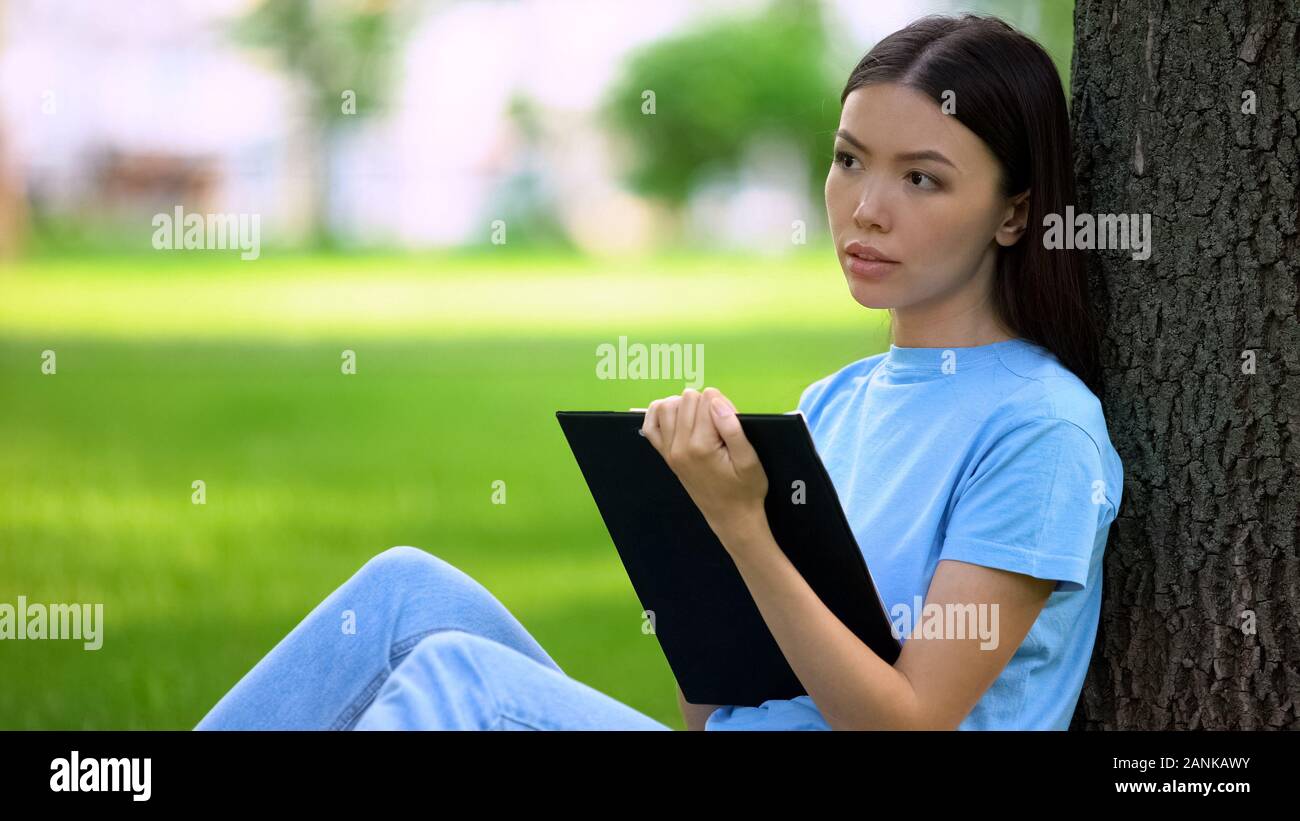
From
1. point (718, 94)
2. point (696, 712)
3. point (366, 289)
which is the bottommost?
point (696, 712)

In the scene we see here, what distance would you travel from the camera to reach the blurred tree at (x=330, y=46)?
133 ft

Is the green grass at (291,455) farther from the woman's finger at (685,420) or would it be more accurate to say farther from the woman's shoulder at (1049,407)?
the woman's finger at (685,420)

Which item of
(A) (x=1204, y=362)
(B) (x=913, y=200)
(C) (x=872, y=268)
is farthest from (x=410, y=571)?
(A) (x=1204, y=362)

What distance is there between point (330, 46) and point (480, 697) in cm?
4284

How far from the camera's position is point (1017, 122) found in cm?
212

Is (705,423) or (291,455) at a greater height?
(705,423)

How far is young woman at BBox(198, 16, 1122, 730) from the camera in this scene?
1.85m

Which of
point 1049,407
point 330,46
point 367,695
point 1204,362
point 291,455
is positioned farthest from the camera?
point 330,46

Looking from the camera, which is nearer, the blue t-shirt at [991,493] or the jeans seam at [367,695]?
the blue t-shirt at [991,493]

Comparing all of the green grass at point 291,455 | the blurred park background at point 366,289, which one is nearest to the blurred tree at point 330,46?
the blurred park background at point 366,289

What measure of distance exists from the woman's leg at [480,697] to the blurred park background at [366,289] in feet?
4.23

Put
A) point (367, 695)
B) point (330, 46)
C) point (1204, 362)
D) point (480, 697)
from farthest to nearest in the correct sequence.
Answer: point (330, 46)
point (1204, 362)
point (367, 695)
point (480, 697)

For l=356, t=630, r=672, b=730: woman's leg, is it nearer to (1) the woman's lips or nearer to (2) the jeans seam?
(2) the jeans seam

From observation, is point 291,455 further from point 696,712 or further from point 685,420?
point 685,420
